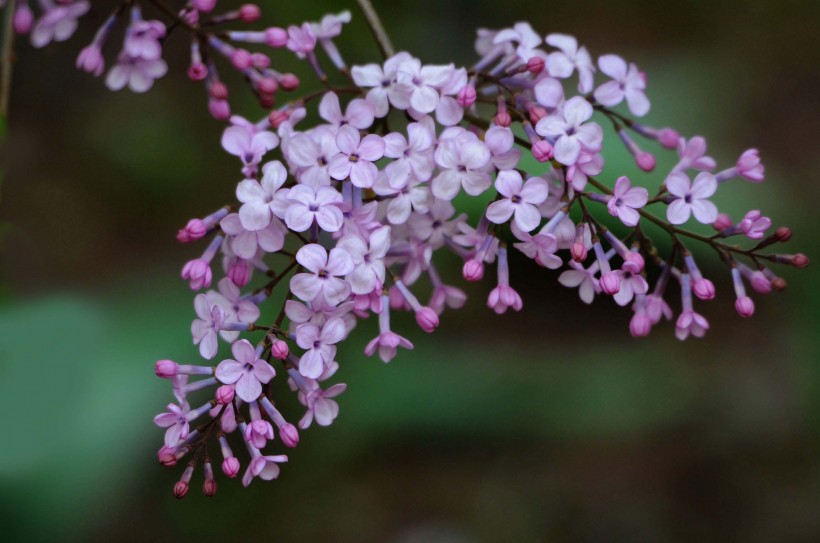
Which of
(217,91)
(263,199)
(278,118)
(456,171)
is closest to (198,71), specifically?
(217,91)

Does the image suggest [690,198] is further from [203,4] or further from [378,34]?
[203,4]

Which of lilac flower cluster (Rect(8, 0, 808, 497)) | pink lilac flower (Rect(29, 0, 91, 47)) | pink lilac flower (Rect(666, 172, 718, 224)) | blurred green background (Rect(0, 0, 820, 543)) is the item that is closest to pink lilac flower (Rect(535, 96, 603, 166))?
lilac flower cluster (Rect(8, 0, 808, 497))

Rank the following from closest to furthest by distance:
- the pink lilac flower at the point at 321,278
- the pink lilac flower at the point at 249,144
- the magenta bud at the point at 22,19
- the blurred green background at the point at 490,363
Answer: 1. the pink lilac flower at the point at 321,278
2. the pink lilac flower at the point at 249,144
3. the magenta bud at the point at 22,19
4. the blurred green background at the point at 490,363

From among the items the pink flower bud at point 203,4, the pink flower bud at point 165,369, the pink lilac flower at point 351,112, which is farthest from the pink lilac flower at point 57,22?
the pink flower bud at point 165,369

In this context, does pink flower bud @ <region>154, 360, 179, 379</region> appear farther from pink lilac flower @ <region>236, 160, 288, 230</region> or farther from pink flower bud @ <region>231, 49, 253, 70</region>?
pink flower bud @ <region>231, 49, 253, 70</region>

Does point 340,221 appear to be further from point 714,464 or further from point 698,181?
point 714,464

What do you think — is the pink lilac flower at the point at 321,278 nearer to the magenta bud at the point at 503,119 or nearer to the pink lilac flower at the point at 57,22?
the magenta bud at the point at 503,119

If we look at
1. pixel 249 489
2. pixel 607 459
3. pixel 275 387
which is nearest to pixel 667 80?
pixel 607 459
